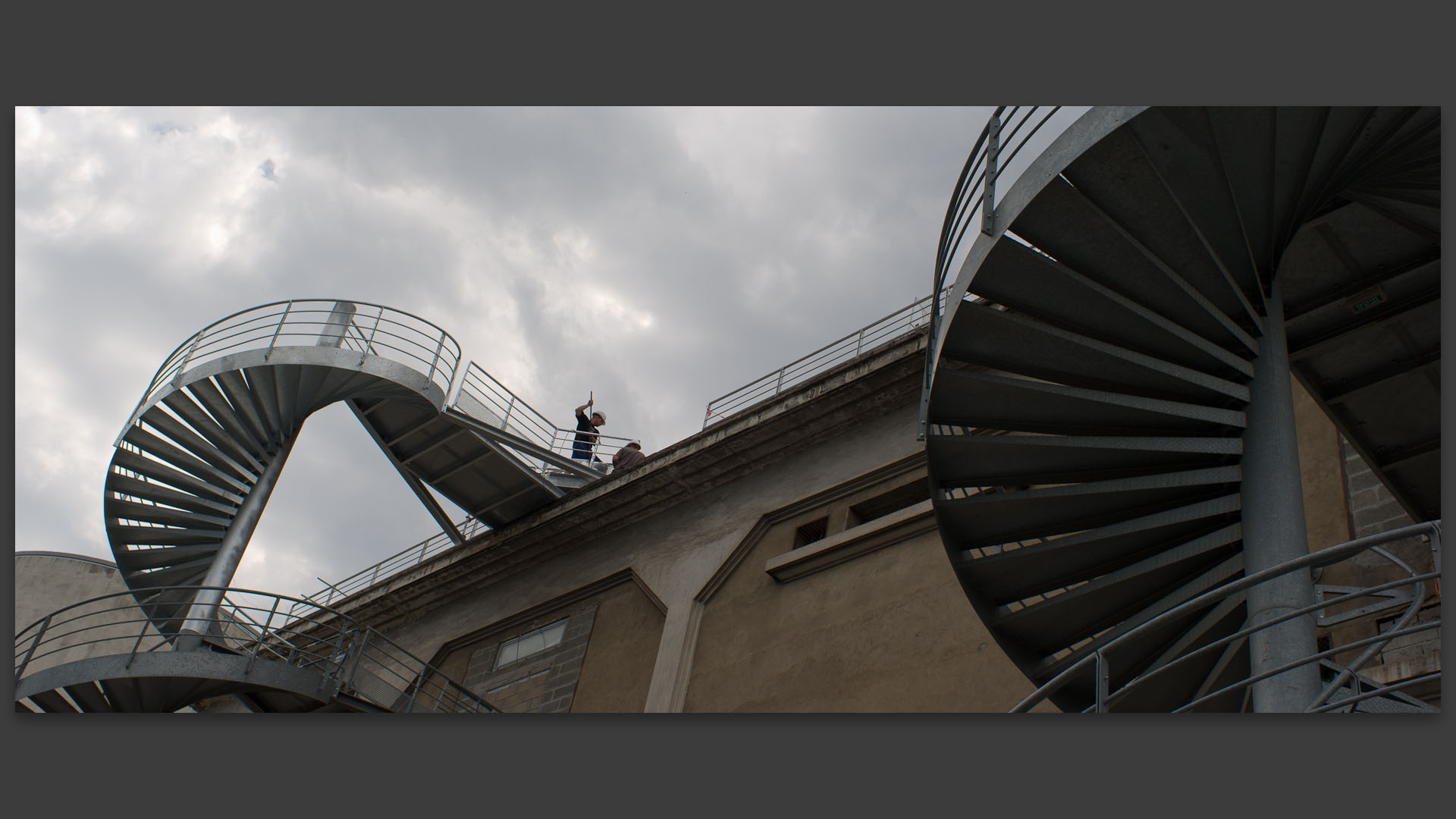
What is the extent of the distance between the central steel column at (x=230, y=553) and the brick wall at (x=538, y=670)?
2.65m

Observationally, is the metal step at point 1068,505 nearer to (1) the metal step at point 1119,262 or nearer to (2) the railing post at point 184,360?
(1) the metal step at point 1119,262

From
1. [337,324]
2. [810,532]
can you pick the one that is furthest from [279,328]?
[810,532]

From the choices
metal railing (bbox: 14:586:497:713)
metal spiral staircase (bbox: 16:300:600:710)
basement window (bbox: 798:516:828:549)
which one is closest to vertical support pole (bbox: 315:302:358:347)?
metal spiral staircase (bbox: 16:300:600:710)

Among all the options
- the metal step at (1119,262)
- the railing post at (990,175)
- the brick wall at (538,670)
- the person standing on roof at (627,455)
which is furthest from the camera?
the person standing on roof at (627,455)

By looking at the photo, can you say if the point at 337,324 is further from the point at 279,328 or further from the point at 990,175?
the point at 990,175

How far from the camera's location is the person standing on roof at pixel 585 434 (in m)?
13.4

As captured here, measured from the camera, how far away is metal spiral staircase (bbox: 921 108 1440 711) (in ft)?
17.1

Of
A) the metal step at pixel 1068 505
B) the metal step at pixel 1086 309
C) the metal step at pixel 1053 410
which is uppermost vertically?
the metal step at pixel 1086 309

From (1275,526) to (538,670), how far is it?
7.57 metres

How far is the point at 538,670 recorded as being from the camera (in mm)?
11367

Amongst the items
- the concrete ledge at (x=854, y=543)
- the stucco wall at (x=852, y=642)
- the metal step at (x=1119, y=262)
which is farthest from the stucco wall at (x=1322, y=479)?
the concrete ledge at (x=854, y=543)

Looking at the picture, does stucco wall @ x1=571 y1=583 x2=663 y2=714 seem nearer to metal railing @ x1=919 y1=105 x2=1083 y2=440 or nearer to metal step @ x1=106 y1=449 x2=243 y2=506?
metal step @ x1=106 y1=449 x2=243 y2=506

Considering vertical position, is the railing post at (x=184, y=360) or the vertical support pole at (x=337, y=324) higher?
the vertical support pole at (x=337, y=324)

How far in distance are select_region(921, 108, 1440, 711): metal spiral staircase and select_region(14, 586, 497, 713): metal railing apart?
445 cm
